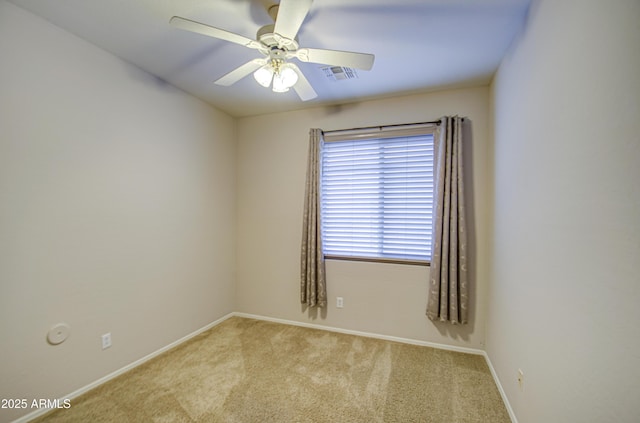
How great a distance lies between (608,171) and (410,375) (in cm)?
203

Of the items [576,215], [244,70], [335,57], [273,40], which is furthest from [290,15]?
[576,215]

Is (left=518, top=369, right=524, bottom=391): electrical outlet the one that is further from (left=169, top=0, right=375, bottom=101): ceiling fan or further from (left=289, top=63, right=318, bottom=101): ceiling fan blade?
(left=289, top=63, right=318, bottom=101): ceiling fan blade

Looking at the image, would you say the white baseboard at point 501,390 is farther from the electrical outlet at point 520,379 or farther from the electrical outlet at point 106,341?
the electrical outlet at point 106,341

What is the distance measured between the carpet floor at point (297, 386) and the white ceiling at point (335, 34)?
8.59 feet

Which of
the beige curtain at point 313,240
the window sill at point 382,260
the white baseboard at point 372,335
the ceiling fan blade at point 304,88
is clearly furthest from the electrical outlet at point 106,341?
the ceiling fan blade at point 304,88

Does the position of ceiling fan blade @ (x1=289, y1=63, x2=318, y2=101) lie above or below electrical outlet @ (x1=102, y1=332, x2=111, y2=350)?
above

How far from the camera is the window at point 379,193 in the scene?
9.25ft

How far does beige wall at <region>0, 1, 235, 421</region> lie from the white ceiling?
0.90 feet

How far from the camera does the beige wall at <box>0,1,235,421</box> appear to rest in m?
1.66

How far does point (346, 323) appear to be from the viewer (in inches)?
121

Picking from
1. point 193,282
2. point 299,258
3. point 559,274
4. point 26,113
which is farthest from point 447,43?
point 193,282

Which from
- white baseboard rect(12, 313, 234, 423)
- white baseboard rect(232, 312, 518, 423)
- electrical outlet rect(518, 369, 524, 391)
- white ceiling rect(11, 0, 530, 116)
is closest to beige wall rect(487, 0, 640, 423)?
electrical outlet rect(518, 369, 524, 391)

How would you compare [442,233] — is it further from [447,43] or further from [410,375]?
[447,43]

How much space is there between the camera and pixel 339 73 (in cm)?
239
